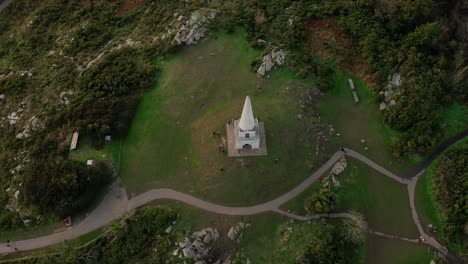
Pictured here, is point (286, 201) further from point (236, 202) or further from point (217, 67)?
point (217, 67)

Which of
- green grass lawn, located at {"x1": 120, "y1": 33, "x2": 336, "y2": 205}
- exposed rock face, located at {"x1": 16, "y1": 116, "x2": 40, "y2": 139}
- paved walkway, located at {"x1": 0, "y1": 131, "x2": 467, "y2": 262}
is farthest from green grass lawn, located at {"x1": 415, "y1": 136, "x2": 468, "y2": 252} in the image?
exposed rock face, located at {"x1": 16, "y1": 116, "x2": 40, "y2": 139}

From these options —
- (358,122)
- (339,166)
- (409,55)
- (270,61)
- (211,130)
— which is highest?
(270,61)

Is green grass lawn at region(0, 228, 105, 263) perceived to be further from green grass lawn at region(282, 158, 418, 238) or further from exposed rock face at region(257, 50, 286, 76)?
exposed rock face at region(257, 50, 286, 76)

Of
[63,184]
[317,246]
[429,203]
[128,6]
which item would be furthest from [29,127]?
[429,203]

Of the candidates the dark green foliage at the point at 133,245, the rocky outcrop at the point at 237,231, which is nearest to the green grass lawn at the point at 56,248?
the dark green foliage at the point at 133,245

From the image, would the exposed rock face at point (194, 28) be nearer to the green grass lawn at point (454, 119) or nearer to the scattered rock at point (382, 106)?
the scattered rock at point (382, 106)

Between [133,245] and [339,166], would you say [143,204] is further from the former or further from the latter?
[339,166]
